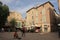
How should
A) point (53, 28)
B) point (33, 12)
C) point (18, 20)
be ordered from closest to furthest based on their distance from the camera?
point (53, 28) → point (33, 12) → point (18, 20)

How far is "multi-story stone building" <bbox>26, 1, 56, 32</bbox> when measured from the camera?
213 ft

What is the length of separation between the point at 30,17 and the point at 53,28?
9.94 m

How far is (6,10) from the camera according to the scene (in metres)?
57.9

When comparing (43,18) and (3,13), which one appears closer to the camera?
(3,13)

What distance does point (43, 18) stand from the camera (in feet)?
217

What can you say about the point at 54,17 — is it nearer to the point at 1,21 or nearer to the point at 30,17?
the point at 30,17

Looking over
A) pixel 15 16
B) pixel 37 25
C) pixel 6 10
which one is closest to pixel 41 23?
pixel 37 25

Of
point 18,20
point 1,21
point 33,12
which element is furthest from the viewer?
point 18,20

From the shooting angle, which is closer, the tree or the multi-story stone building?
the tree

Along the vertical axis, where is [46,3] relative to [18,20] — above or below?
above

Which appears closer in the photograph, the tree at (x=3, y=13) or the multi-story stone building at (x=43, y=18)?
the tree at (x=3, y=13)

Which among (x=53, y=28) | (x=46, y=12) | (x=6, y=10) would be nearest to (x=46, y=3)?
(x=46, y=12)

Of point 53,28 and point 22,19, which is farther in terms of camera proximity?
point 22,19

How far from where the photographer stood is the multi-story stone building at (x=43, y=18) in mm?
64819
